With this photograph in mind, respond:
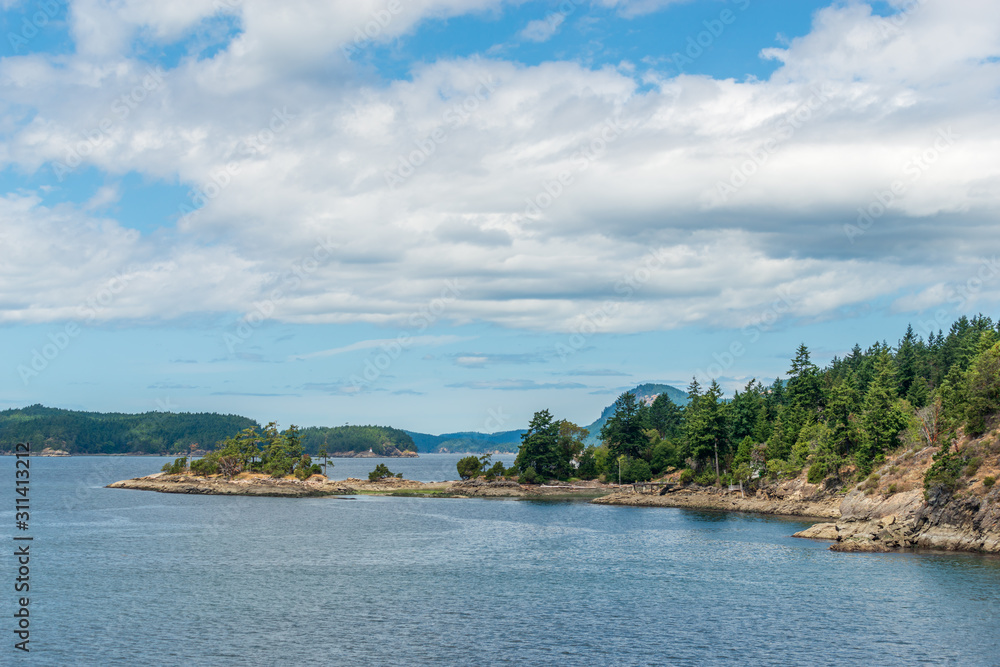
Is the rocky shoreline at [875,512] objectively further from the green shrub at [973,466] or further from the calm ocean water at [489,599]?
the calm ocean water at [489,599]

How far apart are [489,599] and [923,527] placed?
5996cm

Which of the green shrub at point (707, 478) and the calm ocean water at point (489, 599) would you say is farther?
the green shrub at point (707, 478)

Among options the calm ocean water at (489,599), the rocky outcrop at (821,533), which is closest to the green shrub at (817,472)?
the calm ocean water at (489,599)

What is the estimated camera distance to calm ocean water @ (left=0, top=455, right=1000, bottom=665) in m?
50.2

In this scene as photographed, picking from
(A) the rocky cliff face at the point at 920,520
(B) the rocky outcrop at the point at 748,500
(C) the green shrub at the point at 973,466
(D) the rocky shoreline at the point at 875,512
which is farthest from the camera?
(B) the rocky outcrop at the point at 748,500

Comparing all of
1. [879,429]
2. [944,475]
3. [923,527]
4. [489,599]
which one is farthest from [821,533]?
[489,599]

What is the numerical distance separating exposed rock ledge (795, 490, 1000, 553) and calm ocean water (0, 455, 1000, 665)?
171 inches

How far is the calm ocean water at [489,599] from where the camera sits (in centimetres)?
5022

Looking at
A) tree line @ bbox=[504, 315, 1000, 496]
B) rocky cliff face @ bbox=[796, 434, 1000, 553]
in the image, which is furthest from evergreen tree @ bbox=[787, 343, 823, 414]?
rocky cliff face @ bbox=[796, 434, 1000, 553]

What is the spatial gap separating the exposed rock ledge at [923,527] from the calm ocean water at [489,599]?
4.35m

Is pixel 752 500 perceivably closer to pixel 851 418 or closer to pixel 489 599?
pixel 851 418

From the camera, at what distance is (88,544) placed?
322ft

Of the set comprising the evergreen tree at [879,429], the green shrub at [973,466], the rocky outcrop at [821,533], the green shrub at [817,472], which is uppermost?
the evergreen tree at [879,429]

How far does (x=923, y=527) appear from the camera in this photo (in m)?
93.6
